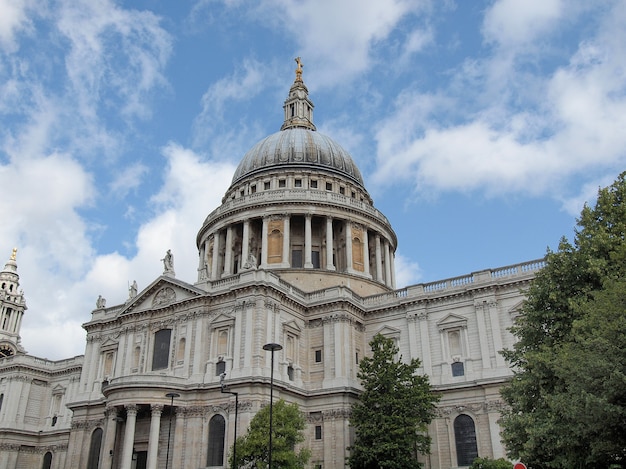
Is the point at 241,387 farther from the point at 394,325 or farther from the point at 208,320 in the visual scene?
the point at 394,325

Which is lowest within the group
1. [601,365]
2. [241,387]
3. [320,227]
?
[601,365]

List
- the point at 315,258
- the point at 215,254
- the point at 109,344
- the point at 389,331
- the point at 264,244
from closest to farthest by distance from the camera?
the point at 389,331 < the point at 109,344 < the point at 264,244 < the point at 315,258 < the point at 215,254

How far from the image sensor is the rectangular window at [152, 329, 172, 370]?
4684cm

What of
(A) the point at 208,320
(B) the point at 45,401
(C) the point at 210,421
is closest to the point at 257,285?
(A) the point at 208,320


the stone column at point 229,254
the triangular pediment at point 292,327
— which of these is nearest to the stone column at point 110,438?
the triangular pediment at point 292,327

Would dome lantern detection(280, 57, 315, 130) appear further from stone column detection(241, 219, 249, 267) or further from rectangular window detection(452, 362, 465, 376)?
rectangular window detection(452, 362, 465, 376)

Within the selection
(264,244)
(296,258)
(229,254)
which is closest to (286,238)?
(264,244)

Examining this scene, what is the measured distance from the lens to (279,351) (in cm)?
4494

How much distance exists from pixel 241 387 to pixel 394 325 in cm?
1418

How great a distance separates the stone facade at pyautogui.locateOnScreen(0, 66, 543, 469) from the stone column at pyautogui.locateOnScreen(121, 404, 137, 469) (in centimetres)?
8

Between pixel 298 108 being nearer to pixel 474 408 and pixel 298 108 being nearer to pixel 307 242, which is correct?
pixel 307 242

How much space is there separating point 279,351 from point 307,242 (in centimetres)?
1554

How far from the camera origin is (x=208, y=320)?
4616 cm

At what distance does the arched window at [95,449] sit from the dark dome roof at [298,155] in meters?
31.5
